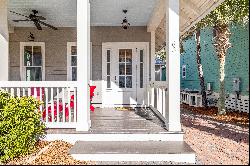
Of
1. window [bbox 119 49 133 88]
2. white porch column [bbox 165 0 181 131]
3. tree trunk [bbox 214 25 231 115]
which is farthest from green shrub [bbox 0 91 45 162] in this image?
tree trunk [bbox 214 25 231 115]

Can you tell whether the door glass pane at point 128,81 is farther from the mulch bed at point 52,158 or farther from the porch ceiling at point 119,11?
the mulch bed at point 52,158

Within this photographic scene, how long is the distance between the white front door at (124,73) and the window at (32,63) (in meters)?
2.15

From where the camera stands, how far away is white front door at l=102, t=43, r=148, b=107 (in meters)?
10.6

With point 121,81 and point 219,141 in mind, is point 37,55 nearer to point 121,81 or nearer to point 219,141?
point 121,81

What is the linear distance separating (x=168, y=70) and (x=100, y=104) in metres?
5.26

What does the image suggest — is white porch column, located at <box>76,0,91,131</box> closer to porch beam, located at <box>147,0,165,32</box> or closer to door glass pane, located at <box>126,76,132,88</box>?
porch beam, located at <box>147,0,165,32</box>

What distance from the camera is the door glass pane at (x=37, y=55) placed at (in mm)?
10625

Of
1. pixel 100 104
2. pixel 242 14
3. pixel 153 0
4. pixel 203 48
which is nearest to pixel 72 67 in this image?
pixel 100 104

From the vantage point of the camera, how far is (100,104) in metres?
10.7

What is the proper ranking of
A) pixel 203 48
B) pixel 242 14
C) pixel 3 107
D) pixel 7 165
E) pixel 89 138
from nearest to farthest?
pixel 7 165 → pixel 3 107 → pixel 89 138 → pixel 242 14 → pixel 203 48

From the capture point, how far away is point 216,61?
53.1ft

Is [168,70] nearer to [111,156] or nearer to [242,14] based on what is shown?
[111,156]

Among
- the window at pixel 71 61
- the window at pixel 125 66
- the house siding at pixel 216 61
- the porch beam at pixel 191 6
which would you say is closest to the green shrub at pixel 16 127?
the porch beam at pixel 191 6

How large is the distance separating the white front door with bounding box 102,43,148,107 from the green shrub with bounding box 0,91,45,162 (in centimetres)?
545
